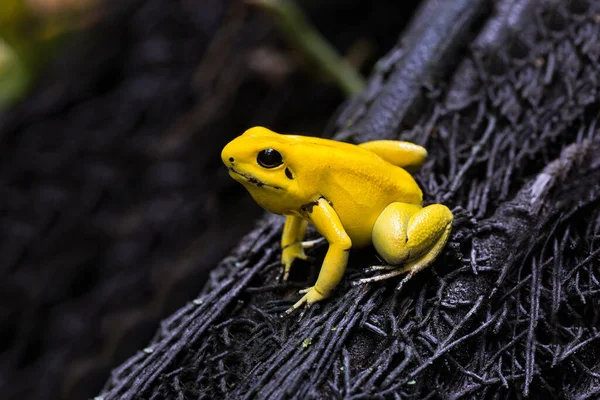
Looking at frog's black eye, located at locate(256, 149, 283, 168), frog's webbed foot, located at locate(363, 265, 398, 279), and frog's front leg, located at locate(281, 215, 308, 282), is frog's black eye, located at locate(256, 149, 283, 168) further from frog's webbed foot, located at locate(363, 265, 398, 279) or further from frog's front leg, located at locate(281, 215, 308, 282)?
frog's webbed foot, located at locate(363, 265, 398, 279)

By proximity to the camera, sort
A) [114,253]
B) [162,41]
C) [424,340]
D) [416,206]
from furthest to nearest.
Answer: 1. [162,41]
2. [114,253]
3. [416,206]
4. [424,340]

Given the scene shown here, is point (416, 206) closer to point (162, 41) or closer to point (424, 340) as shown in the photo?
point (424, 340)

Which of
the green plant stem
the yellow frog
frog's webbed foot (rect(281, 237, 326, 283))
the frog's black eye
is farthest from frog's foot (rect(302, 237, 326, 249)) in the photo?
the green plant stem

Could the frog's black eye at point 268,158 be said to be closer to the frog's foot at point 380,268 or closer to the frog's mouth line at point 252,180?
the frog's mouth line at point 252,180

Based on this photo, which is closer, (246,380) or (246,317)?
(246,380)

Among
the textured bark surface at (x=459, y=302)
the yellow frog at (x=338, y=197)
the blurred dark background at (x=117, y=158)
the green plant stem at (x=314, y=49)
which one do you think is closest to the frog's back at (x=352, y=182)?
the yellow frog at (x=338, y=197)

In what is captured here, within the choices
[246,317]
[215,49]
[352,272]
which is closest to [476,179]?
[352,272]
